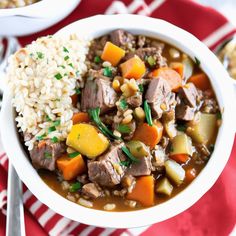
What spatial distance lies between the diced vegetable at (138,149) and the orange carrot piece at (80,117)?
27 cm

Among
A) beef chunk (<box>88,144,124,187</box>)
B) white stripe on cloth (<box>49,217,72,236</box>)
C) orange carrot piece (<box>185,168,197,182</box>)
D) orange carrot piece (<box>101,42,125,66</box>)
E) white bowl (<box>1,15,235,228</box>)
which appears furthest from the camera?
white stripe on cloth (<box>49,217,72,236</box>)

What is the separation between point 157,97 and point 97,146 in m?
0.41

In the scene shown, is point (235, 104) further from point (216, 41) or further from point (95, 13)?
point (95, 13)

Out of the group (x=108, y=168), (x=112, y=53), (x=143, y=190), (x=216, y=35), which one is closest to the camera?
(x=108, y=168)

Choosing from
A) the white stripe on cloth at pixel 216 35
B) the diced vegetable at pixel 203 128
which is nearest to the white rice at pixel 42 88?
the diced vegetable at pixel 203 128

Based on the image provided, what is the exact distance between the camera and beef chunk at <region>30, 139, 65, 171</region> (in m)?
2.97

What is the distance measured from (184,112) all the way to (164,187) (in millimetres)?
423

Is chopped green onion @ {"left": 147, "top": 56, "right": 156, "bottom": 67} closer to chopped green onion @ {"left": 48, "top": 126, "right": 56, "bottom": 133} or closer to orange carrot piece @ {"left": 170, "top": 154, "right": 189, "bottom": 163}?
orange carrot piece @ {"left": 170, "top": 154, "right": 189, "bottom": 163}

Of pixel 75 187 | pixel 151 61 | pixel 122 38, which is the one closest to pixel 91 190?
pixel 75 187

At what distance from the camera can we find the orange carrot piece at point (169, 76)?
10.3 feet

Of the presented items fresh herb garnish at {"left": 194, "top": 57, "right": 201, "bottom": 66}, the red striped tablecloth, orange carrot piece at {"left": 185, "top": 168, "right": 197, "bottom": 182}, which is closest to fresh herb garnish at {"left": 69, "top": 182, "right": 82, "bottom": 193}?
the red striped tablecloth

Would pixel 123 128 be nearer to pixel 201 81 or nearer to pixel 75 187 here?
pixel 75 187

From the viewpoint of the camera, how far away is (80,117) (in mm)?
3051

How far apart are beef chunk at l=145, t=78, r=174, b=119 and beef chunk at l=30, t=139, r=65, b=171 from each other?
525 millimetres
